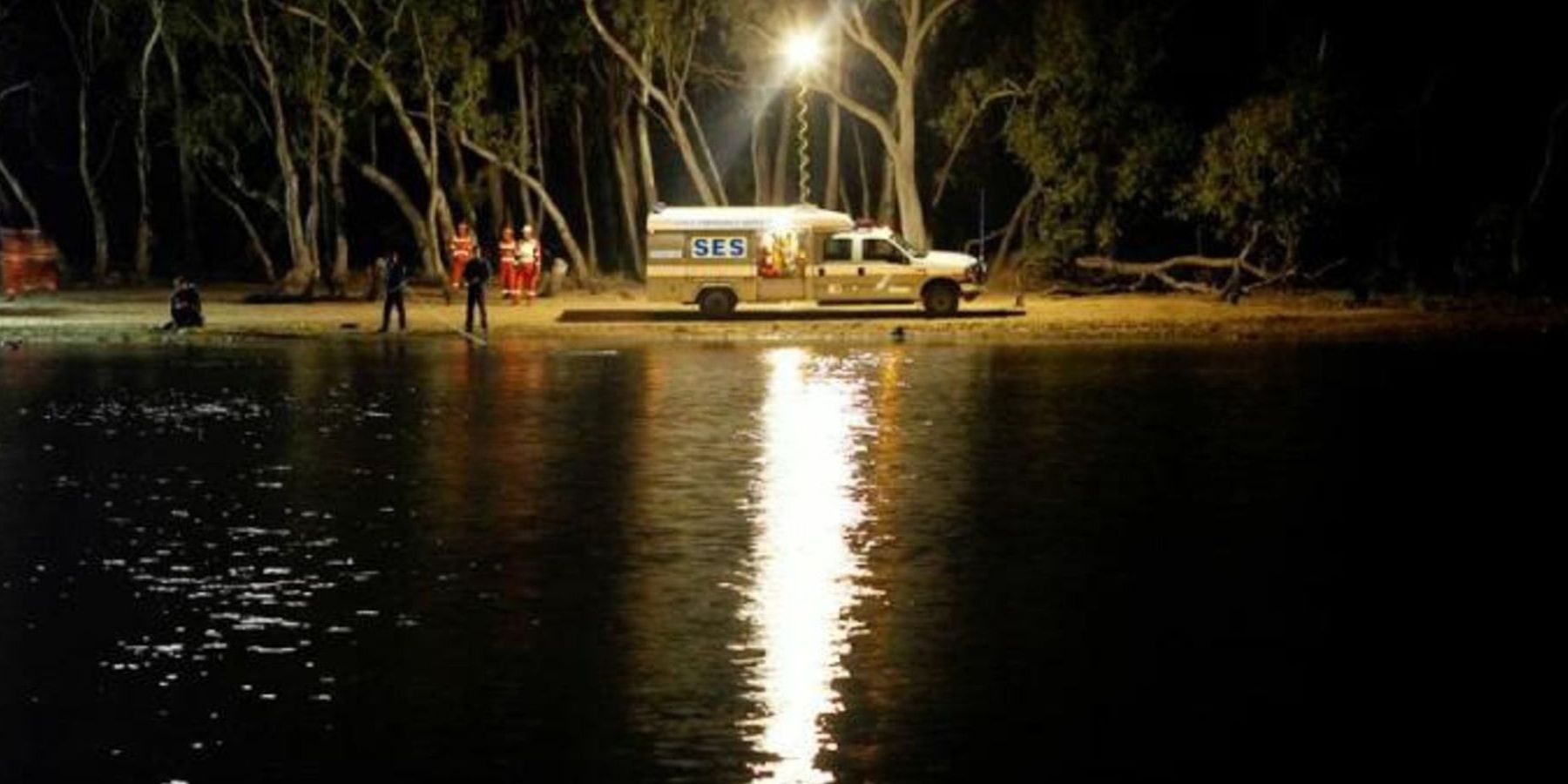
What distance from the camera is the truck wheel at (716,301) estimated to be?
162ft

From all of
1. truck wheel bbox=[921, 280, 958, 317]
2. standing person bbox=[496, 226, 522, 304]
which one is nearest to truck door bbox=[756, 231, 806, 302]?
truck wheel bbox=[921, 280, 958, 317]

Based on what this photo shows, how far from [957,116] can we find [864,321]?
35.8 ft

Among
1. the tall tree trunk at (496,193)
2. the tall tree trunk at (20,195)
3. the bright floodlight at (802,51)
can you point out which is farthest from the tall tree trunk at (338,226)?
the tall tree trunk at (20,195)

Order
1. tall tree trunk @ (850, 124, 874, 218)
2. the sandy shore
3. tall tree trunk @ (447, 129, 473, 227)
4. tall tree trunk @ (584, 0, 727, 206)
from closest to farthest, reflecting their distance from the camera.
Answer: the sandy shore → tall tree trunk @ (584, 0, 727, 206) → tall tree trunk @ (447, 129, 473, 227) → tall tree trunk @ (850, 124, 874, 218)

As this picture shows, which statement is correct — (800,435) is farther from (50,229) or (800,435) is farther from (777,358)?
(50,229)

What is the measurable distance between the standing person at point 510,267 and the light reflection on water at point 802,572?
83.9ft

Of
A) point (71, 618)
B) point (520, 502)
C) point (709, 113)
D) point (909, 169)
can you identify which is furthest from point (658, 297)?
point (71, 618)

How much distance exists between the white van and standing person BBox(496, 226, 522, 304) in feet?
18.5

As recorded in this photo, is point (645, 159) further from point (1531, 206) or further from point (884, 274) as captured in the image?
point (1531, 206)

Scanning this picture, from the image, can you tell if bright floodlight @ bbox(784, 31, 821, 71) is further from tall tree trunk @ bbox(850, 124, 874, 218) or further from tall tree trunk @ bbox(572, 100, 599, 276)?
tall tree trunk @ bbox(850, 124, 874, 218)

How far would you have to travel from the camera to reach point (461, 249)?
55.6 meters

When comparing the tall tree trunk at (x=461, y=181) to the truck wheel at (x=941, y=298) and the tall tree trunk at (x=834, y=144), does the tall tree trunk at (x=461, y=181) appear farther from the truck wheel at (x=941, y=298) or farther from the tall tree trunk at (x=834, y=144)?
the truck wheel at (x=941, y=298)

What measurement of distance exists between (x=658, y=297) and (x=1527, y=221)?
58.0 ft

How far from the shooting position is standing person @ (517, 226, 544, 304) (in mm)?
55000
